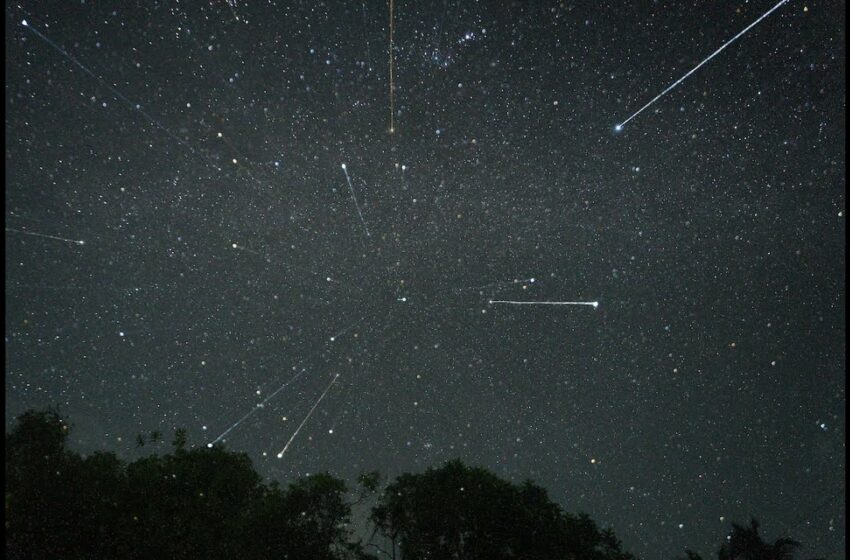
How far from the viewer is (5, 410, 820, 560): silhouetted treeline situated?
1037 centimetres

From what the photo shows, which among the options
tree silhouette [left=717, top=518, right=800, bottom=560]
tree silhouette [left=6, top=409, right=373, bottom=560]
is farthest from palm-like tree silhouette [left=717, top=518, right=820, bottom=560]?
tree silhouette [left=6, top=409, right=373, bottom=560]

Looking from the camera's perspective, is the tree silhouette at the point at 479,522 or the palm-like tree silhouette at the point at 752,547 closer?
the tree silhouette at the point at 479,522

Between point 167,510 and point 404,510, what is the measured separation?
555 cm

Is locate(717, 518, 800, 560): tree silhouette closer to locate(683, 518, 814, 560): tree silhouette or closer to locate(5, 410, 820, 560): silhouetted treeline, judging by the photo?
locate(683, 518, 814, 560): tree silhouette

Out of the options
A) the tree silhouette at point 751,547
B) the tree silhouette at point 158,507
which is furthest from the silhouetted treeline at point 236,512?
the tree silhouette at point 751,547

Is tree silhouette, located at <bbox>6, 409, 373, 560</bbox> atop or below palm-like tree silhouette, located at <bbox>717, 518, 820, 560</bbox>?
below

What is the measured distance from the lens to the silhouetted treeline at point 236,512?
10.4 m

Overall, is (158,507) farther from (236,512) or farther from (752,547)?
(752,547)

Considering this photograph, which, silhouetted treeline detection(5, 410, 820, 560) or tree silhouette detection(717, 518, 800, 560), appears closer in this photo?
silhouetted treeline detection(5, 410, 820, 560)

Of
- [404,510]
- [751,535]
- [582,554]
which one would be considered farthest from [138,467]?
[751,535]

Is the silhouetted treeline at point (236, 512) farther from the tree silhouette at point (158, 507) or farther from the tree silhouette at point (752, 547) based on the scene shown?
the tree silhouette at point (752, 547)

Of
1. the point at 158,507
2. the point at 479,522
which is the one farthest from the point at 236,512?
the point at 479,522

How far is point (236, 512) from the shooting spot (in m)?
12.2

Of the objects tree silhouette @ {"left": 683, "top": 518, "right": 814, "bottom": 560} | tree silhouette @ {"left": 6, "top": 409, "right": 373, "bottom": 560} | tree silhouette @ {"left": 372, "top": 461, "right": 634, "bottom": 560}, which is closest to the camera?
tree silhouette @ {"left": 6, "top": 409, "right": 373, "bottom": 560}
